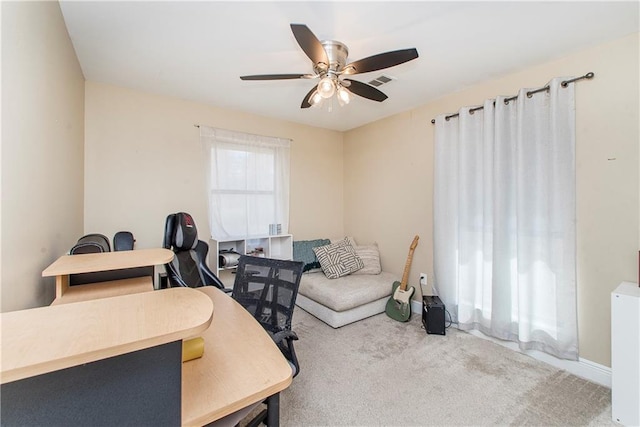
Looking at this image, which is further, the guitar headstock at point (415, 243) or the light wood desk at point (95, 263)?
the guitar headstock at point (415, 243)

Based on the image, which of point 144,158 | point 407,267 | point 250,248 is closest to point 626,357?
point 407,267

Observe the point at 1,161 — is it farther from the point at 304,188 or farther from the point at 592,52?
the point at 592,52

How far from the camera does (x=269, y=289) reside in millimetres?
1794

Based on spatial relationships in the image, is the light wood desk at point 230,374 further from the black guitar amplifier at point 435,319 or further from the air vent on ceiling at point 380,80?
the air vent on ceiling at point 380,80

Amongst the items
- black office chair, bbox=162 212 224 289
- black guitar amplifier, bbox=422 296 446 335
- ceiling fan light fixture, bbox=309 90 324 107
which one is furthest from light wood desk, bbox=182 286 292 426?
black guitar amplifier, bbox=422 296 446 335

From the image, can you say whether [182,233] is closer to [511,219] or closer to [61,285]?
[61,285]

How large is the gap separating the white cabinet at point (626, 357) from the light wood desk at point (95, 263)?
2741mm

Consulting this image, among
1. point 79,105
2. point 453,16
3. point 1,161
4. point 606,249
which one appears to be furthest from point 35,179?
point 606,249

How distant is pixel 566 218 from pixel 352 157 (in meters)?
2.75

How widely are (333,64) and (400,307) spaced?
2552mm

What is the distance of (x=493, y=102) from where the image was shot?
2.60 meters

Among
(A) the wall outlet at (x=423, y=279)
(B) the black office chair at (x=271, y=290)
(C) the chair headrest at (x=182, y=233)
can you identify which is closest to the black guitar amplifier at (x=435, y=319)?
(A) the wall outlet at (x=423, y=279)

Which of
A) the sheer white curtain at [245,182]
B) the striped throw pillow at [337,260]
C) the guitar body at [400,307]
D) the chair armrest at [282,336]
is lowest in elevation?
the guitar body at [400,307]

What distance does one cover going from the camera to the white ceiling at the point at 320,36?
5.51ft
